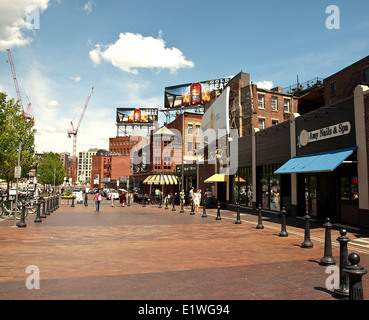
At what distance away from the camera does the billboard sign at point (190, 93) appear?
54213 millimetres

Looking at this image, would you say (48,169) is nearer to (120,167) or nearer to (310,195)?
(120,167)

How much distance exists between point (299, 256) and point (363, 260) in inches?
62.4

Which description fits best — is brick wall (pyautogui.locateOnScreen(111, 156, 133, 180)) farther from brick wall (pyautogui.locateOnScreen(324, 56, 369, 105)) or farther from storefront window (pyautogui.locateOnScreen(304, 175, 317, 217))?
storefront window (pyautogui.locateOnScreen(304, 175, 317, 217))

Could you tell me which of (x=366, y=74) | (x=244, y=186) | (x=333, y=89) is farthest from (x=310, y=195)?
(x=333, y=89)

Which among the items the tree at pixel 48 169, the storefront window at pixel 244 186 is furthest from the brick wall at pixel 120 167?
the storefront window at pixel 244 186

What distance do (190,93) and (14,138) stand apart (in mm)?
36405

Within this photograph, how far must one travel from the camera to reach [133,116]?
89062mm

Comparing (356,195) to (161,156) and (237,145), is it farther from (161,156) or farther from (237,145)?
(161,156)

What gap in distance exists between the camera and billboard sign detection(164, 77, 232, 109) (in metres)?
54.2

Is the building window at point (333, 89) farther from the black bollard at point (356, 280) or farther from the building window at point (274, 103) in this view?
the black bollard at point (356, 280)

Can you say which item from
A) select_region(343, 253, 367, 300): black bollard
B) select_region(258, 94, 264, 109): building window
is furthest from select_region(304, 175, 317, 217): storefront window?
select_region(258, 94, 264, 109): building window

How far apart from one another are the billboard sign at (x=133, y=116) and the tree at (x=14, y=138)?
183 ft

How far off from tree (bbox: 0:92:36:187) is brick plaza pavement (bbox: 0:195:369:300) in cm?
1732
